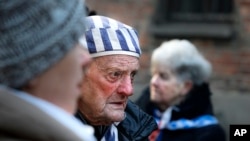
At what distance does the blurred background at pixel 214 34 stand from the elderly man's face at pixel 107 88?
14.2 ft

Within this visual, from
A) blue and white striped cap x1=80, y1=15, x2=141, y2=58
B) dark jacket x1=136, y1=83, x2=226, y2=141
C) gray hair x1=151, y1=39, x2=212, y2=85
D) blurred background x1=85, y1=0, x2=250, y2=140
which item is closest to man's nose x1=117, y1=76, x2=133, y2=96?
blue and white striped cap x1=80, y1=15, x2=141, y2=58

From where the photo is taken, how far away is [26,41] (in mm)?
1778

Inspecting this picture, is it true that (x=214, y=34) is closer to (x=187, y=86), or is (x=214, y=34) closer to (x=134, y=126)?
(x=187, y=86)

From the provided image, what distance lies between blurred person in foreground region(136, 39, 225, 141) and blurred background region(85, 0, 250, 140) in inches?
73.7

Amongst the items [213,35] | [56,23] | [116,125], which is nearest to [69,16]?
[56,23]

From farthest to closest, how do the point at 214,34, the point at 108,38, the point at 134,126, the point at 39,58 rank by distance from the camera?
the point at 214,34 → the point at 134,126 → the point at 108,38 → the point at 39,58

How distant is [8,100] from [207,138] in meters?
3.68

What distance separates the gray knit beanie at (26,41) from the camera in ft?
5.82

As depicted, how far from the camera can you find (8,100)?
67.9 inches

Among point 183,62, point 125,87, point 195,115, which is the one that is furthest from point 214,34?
point 125,87

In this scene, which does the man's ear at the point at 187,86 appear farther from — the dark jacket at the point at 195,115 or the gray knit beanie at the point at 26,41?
the gray knit beanie at the point at 26,41

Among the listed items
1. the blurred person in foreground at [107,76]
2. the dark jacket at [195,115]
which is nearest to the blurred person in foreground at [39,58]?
the blurred person in foreground at [107,76]

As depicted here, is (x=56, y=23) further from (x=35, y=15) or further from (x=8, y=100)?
(x=8, y=100)

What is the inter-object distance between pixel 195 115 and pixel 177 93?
299 millimetres
